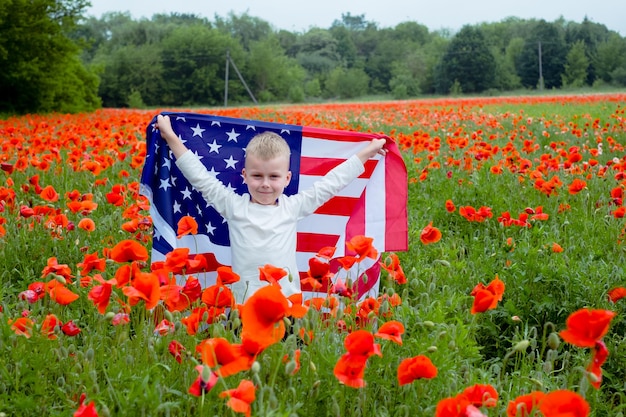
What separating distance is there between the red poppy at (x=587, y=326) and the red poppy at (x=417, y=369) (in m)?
0.35

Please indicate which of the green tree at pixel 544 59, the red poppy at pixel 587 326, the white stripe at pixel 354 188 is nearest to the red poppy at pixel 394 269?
the white stripe at pixel 354 188

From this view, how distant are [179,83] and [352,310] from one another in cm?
5850

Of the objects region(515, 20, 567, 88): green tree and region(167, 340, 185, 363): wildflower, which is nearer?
region(167, 340, 185, 363): wildflower

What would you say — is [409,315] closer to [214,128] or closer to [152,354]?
[152,354]

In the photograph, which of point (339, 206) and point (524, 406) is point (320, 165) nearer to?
point (339, 206)

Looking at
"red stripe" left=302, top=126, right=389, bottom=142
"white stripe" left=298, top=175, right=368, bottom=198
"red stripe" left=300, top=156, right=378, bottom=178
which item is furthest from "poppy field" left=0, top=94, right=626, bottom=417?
"red stripe" left=302, top=126, right=389, bottom=142

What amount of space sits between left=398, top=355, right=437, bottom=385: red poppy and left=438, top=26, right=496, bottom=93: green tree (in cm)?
6180

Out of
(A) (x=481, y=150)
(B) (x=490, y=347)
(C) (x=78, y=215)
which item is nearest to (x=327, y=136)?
(B) (x=490, y=347)

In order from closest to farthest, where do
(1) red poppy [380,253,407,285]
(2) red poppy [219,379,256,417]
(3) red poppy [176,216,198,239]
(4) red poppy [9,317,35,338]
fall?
(2) red poppy [219,379,256,417], (4) red poppy [9,317,35,338], (3) red poppy [176,216,198,239], (1) red poppy [380,253,407,285]

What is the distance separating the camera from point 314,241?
161 inches

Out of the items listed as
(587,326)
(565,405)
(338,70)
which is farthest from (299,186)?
(338,70)

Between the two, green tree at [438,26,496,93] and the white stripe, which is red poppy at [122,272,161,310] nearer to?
the white stripe

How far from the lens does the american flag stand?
3943mm

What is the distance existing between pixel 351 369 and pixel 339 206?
229 centimetres
